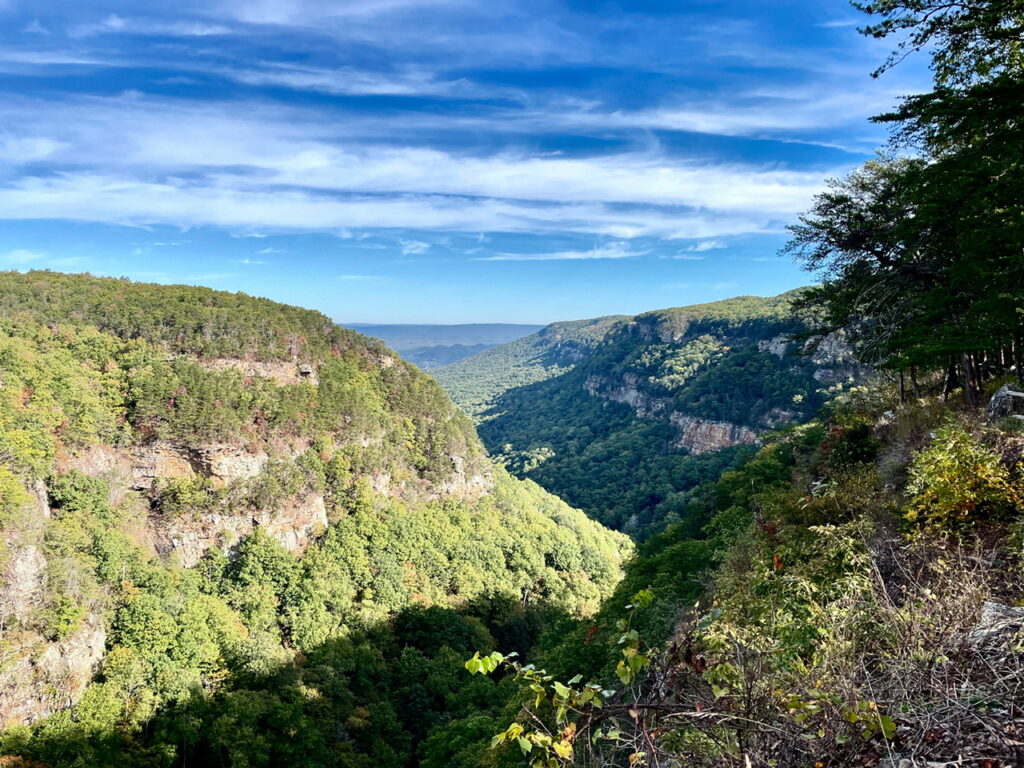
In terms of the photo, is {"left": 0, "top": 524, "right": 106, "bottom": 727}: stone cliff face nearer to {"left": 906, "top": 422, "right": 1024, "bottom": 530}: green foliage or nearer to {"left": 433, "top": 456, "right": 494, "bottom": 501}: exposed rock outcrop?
{"left": 906, "top": 422, "right": 1024, "bottom": 530}: green foliage

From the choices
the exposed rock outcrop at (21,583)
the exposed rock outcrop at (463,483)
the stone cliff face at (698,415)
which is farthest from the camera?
the stone cliff face at (698,415)

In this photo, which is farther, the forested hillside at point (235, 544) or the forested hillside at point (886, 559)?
the forested hillside at point (235, 544)

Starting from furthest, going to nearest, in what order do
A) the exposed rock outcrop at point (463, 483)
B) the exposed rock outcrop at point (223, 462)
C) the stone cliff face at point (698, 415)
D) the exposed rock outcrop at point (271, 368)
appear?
1. the stone cliff face at point (698, 415)
2. the exposed rock outcrop at point (463, 483)
3. the exposed rock outcrop at point (271, 368)
4. the exposed rock outcrop at point (223, 462)

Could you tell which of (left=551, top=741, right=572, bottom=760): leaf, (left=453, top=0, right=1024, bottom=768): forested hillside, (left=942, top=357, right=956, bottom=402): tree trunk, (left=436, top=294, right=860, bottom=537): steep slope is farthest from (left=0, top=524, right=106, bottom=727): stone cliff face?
(left=436, top=294, right=860, bottom=537): steep slope

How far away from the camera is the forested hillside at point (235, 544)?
27.0 m

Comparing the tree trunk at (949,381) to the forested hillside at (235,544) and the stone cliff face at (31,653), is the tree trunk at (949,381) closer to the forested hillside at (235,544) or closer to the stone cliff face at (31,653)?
the forested hillside at (235,544)

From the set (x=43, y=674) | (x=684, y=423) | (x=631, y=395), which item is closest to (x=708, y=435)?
(x=684, y=423)

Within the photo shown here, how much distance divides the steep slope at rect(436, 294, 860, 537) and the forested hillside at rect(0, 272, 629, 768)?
26422mm

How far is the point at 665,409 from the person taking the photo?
126m

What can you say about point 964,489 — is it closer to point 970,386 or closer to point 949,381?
point 970,386

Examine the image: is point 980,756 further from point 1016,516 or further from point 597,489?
point 597,489

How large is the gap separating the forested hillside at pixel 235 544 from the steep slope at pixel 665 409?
26422mm

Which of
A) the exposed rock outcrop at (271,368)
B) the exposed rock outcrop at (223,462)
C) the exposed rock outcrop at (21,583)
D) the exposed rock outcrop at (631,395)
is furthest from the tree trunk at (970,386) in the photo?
the exposed rock outcrop at (631,395)

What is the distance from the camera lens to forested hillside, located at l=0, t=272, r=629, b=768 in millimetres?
27031
